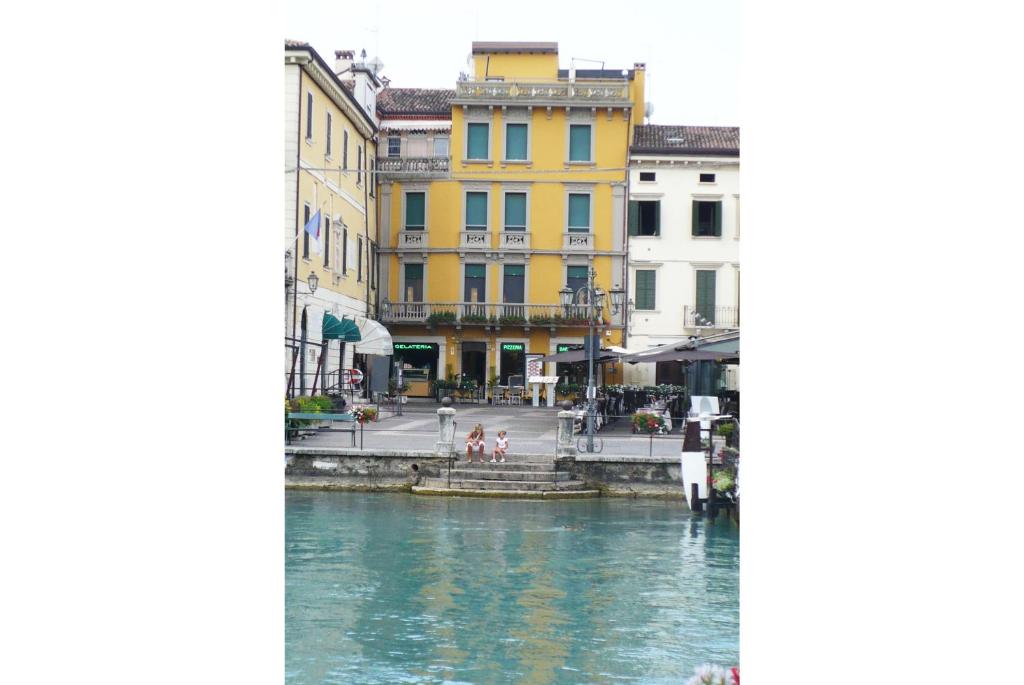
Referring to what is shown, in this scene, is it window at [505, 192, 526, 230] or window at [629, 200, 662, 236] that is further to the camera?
window at [505, 192, 526, 230]

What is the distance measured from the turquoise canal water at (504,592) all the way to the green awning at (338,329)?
8301 millimetres

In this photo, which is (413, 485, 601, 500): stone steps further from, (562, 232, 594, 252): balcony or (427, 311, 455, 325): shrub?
(562, 232, 594, 252): balcony

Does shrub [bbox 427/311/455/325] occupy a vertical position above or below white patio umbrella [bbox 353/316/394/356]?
above

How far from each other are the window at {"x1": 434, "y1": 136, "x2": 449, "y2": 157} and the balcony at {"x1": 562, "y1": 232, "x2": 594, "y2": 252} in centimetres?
376

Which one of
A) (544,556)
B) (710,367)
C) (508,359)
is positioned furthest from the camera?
(508,359)

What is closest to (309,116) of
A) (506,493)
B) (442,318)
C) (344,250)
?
(344,250)

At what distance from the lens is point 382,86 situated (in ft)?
98.8

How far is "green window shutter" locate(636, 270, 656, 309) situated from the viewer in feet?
84.5

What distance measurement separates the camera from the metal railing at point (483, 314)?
27.0 meters

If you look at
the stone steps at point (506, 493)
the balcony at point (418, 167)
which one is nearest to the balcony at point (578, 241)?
the balcony at point (418, 167)

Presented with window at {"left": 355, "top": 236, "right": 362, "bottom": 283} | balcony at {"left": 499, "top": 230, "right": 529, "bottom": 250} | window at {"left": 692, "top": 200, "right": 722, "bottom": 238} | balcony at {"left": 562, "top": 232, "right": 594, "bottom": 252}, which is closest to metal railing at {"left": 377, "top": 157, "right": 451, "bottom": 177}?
balcony at {"left": 499, "top": 230, "right": 529, "bottom": 250}
